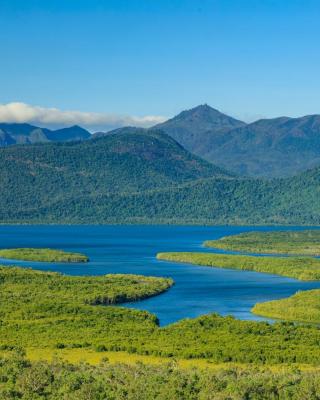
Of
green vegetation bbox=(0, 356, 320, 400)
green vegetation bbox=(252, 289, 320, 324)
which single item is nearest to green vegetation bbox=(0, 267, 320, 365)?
green vegetation bbox=(0, 356, 320, 400)

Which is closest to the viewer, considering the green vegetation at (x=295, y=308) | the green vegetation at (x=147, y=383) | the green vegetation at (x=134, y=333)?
the green vegetation at (x=147, y=383)

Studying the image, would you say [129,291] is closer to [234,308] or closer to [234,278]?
[234,308]

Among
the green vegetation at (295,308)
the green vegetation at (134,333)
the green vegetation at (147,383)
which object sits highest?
the green vegetation at (147,383)

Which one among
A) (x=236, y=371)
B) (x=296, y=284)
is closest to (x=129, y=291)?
(x=296, y=284)

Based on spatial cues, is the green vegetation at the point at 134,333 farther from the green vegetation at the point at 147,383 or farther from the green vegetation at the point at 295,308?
the green vegetation at the point at 295,308

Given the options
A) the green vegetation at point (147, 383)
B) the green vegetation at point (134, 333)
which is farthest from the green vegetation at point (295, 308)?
the green vegetation at point (147, 383)

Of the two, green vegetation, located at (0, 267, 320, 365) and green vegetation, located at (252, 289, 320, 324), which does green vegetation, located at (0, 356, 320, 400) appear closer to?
green vegetation, located at (0, 267, 320, 365)
